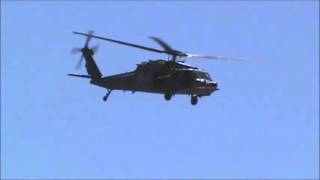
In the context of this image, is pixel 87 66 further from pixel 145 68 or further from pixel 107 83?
pixel 145 68

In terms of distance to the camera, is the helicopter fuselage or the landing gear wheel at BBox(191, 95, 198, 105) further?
the landing gear wheel at BBox(191, 95, 198, 105)

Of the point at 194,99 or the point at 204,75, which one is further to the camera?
the point at 204,75

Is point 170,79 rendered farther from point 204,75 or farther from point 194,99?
point 204,75

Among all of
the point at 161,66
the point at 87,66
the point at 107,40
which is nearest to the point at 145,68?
the point at 161,66

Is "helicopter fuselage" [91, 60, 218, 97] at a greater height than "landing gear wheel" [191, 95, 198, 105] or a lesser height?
greater

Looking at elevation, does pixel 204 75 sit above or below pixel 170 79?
above

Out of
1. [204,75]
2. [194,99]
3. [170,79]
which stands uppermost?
[204,75]

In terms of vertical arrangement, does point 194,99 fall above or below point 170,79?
below

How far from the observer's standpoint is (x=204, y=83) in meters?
93.5

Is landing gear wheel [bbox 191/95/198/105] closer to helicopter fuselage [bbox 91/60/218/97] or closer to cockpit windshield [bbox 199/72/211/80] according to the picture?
helicopter fuselage [bbox 91/60/218/97]

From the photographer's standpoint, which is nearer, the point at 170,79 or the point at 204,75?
the point at 170,79

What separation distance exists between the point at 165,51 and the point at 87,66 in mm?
22226

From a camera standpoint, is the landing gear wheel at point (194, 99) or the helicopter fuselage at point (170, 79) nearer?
the helicopter fuselage at point (170, 79)

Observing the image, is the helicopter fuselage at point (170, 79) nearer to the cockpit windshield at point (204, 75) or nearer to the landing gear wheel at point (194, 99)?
the cockpit windshield at point (204, 75)
